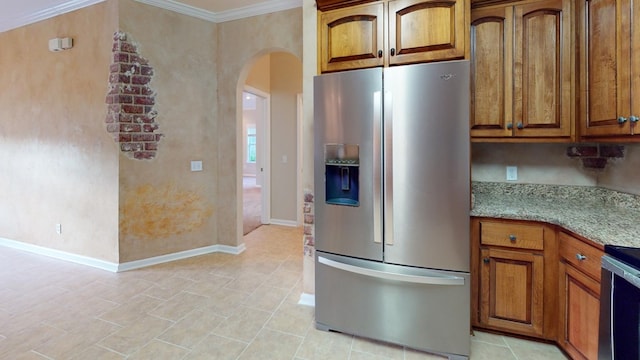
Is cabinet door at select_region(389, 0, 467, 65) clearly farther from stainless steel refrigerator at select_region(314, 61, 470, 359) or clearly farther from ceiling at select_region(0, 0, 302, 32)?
ceiling at select_region(0, 0, 302, 32)

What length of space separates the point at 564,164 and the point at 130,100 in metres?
4.06

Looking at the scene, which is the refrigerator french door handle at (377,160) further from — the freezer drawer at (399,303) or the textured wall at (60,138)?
the textured wall at (60,138)

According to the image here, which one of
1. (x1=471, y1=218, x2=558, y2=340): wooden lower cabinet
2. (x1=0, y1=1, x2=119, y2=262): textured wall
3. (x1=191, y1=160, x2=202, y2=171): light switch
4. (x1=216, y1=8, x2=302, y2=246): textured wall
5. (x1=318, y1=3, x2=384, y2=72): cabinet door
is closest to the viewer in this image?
(x1=471, y1=218, x2=558, y2=340): wooden lower cabinet

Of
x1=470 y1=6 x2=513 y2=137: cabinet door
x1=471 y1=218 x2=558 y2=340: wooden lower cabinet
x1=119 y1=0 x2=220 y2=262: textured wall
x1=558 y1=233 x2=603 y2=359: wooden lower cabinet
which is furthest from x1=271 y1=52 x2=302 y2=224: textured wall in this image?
x1=558 y1=233 x2=603 y2=359: wooden lower cabinet

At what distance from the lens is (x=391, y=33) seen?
6.63 feet

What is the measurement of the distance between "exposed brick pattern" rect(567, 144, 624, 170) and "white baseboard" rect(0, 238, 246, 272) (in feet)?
11.6

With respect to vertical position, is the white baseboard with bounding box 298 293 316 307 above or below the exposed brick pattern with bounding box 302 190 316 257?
below

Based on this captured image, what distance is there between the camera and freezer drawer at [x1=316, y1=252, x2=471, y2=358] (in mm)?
1860

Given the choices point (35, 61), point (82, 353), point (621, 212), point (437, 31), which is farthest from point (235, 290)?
point (35, 61)

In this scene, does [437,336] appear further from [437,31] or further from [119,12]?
[119,12]

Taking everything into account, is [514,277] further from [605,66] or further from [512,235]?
[605,66]

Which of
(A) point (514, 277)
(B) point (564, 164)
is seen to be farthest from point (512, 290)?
(B) point (564, 164)

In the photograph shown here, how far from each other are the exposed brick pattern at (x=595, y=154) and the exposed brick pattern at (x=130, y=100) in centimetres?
397

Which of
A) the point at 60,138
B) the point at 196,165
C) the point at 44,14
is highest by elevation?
the point at 44,14
